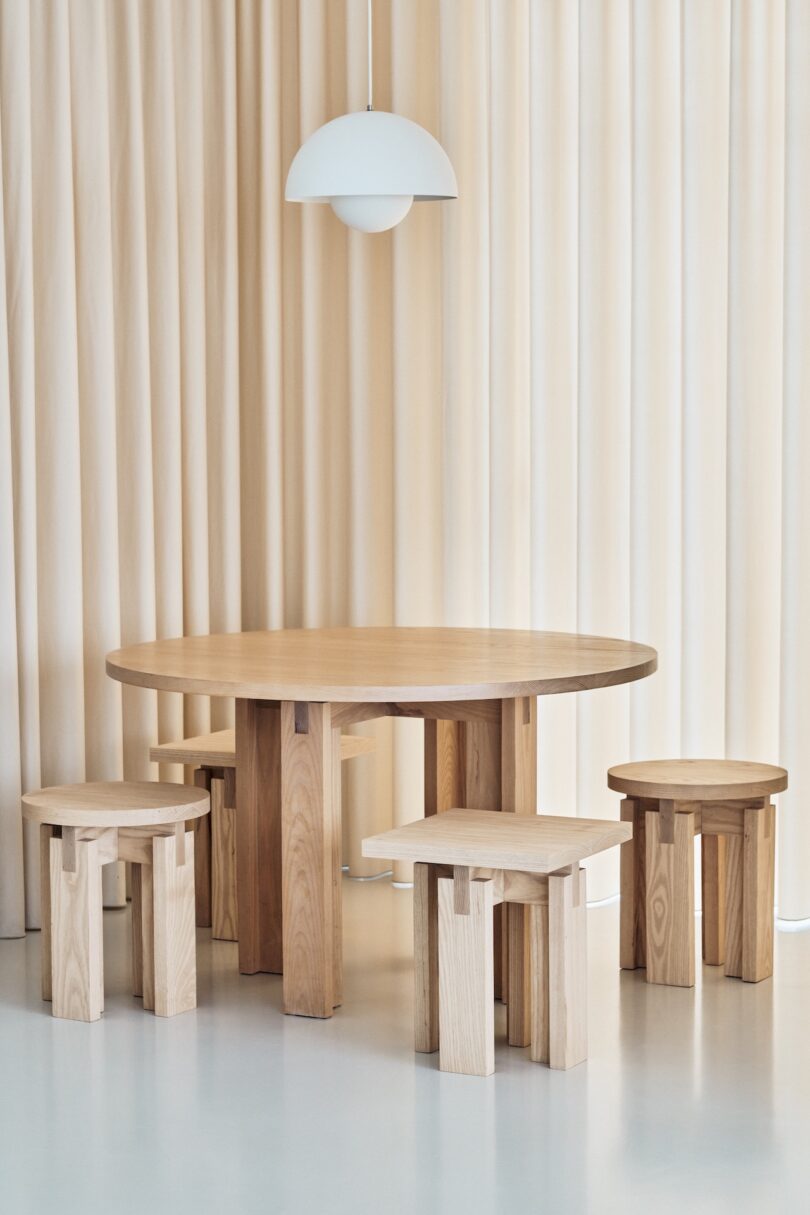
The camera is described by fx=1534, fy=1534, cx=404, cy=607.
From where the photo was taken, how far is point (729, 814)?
10.9ft

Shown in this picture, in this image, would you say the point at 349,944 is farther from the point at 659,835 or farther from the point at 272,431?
the point at 272,431

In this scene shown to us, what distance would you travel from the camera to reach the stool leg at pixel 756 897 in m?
3.27

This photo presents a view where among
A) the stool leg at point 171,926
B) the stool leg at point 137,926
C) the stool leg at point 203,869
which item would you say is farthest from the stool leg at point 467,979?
the stool leg at point 203,869

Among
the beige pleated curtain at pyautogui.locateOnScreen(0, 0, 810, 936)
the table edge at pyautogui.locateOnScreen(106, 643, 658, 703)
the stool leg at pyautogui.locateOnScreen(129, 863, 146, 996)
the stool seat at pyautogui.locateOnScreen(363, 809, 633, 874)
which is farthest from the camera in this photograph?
the beige pleated curtain at pyautogui.locateOnScreen(0, 0, 810, 936)

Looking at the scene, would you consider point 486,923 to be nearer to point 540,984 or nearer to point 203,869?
point 540,984

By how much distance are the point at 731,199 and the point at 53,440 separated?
5.72 feet

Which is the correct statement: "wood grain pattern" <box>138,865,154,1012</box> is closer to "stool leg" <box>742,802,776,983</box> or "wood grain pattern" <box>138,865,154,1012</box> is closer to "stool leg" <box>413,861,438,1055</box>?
"stool leg" <box>413,861,438,1055</box>

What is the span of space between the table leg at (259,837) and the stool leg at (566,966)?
792mm

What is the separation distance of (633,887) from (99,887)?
115cm

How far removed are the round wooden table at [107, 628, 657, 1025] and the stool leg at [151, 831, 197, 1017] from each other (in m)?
0.20

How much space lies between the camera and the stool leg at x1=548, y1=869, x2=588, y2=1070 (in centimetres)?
273

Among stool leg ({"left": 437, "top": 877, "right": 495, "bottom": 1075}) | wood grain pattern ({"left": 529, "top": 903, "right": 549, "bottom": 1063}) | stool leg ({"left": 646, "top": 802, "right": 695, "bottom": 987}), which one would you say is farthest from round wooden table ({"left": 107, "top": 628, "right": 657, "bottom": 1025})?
stool leg ({"left": 646, "top": 802, "right": 695, "bottom": 987})

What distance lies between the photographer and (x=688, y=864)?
325 cm

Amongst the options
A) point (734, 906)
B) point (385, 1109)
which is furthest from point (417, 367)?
point (385, 1109)
